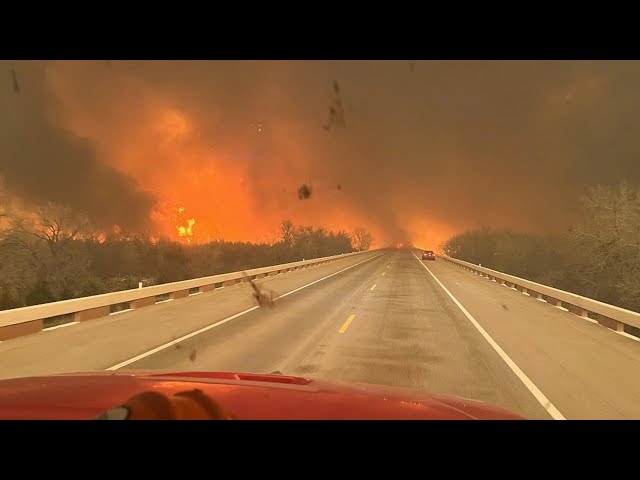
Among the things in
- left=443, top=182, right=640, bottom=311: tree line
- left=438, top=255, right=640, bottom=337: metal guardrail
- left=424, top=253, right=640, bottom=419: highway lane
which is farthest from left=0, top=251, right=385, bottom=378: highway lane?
left=443, top=182, right=640, bottom=311: tree line

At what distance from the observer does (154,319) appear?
1331cm

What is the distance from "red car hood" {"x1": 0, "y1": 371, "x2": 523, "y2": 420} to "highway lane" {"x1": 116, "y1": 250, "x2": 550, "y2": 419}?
2563mm

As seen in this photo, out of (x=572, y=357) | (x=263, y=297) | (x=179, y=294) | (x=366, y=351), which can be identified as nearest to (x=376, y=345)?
(x=366, y=351)

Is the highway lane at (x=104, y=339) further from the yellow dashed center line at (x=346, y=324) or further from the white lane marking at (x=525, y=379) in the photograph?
the white lane marking at (x=525, y=379)

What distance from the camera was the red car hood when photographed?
3.02 m

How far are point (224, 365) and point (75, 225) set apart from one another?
2982 centimetres

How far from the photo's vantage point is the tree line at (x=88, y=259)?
24.0 meters

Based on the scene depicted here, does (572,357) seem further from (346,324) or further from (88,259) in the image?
(88,259)

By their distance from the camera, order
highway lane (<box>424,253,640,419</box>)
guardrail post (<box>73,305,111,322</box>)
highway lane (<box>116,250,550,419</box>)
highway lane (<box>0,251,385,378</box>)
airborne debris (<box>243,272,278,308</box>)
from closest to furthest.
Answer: highway lane (<box>424,253,640,419</box>) → highway lane (<box>116,250,550,419</box>) → highway lane (<box>0,251,385,378</box>) → guardrail post (<box>73,305,111,322</box>) → airborne debris (<box>243,272,278,308</box>)

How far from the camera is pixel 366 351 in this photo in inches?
359

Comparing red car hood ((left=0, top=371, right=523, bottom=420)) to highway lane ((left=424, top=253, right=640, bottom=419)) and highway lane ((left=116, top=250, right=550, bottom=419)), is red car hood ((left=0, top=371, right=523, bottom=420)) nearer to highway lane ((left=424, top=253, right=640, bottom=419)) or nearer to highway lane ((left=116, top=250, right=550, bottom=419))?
highway lane ((left=116, top=250, right=550, bottom=419))

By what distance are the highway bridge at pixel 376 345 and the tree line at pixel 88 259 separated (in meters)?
7.40
